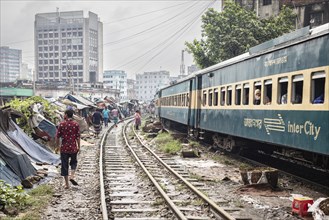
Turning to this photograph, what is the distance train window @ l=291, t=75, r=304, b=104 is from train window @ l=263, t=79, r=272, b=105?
131 cm

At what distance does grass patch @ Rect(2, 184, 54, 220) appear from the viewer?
22.8 feet

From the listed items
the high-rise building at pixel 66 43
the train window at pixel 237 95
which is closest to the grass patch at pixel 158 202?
the train window at pixel 237 95

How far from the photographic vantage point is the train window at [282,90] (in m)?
9.65

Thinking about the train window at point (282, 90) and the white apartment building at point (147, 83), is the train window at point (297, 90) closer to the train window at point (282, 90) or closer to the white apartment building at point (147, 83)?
the train window at point (282, 90)

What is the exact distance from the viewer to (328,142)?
294 inches

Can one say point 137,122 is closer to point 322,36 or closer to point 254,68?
point 254,68

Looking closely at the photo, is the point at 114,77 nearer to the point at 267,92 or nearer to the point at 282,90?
the point at 267,92

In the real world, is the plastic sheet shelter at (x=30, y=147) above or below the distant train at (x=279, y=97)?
below

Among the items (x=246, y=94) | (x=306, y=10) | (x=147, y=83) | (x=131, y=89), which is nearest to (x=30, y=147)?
(x=246, y=94)

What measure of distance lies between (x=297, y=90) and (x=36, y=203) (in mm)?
5940

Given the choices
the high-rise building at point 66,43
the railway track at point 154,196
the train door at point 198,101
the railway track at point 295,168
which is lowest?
the railway track at point 154,196

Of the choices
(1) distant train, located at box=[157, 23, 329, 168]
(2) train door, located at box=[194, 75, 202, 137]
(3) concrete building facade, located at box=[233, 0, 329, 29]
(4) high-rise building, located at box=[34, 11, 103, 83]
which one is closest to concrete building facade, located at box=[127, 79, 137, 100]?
(4) high-rise building, located at box=[34, 11, 103, 83]

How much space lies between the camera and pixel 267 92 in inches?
423

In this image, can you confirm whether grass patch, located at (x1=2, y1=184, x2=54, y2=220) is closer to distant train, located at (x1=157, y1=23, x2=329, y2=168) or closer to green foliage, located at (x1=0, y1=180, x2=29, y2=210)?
green foliage, located at (x1=0, y1=180, x2=29, y2=210)
